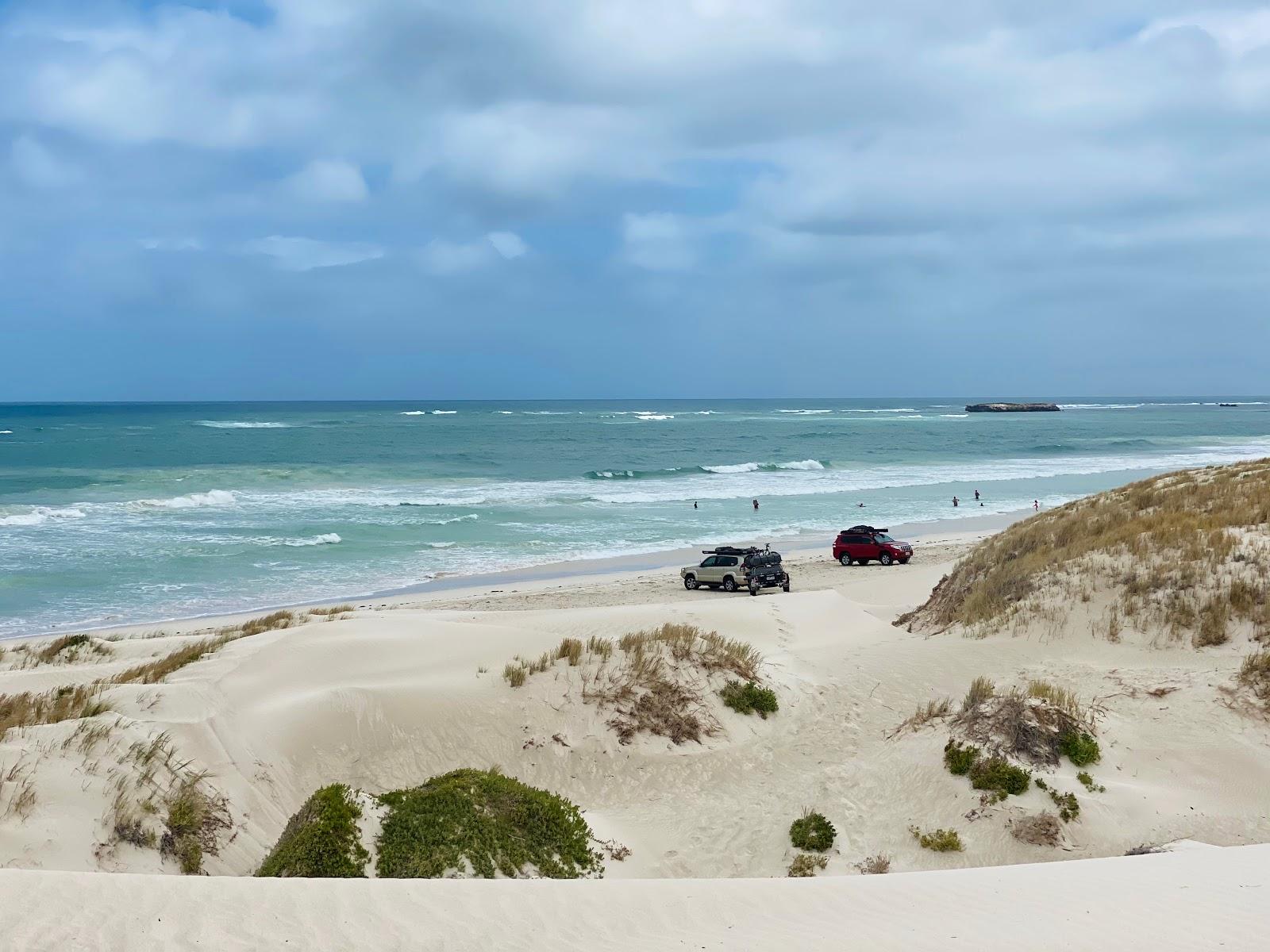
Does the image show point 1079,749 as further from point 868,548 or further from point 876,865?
point 868,548

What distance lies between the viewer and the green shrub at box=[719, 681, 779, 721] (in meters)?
14.0

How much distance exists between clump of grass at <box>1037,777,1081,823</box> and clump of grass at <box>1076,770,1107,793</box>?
1.06 feet

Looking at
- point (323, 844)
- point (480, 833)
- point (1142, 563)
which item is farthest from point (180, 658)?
point (1142, 563)

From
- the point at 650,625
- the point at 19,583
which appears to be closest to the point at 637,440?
the point at 19,583

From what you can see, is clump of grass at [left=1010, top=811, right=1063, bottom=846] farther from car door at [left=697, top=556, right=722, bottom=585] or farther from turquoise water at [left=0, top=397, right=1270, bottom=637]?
turquoise water at [left=0, top=397, right=1270, bottom=637]

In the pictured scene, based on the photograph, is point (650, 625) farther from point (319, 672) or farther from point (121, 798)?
point (121, 798)

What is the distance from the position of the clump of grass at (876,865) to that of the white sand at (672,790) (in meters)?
0.12

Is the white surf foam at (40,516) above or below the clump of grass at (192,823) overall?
below

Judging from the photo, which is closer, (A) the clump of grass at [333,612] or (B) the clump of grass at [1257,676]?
(B) the clump of grass at [1257,676]

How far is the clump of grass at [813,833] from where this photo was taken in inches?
388

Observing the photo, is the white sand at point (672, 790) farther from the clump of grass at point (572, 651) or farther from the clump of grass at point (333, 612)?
the clump of grass at point (333, 612)

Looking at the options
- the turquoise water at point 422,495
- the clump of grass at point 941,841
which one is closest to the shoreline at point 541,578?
the turquoise water at point 422,495

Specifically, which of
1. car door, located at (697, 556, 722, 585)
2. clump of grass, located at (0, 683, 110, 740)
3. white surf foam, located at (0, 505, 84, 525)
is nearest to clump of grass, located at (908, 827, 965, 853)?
clump of grass, located at (0, 683, 110, 740)

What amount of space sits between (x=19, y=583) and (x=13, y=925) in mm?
29104
